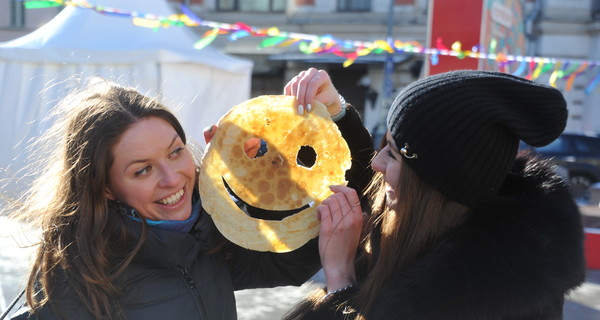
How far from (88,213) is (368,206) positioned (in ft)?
3.03

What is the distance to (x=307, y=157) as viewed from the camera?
211 centimetres

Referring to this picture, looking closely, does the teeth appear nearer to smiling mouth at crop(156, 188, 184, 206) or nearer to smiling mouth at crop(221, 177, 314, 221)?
smiling mouth at crop(156, 188, 184, 206)

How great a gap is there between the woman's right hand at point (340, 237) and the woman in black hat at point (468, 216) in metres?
0.01

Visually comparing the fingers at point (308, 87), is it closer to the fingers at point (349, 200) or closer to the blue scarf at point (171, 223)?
the fingers at point (349, 200)

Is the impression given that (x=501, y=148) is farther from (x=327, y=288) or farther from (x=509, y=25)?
(x=509, y=25)

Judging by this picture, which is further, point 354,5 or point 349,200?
point 354,5

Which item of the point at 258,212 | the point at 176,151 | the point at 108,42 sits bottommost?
the point at 258,212

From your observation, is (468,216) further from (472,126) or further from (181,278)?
(181,278)

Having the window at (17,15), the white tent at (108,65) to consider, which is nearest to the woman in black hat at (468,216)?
the white tent at (108,65)

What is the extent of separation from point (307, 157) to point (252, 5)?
1753cm

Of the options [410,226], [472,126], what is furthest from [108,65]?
[472,126]

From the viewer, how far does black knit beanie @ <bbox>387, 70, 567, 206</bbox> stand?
4.56 feet

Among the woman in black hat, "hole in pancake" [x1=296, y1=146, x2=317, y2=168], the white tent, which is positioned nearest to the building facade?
the white tent

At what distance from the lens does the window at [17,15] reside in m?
17.6
